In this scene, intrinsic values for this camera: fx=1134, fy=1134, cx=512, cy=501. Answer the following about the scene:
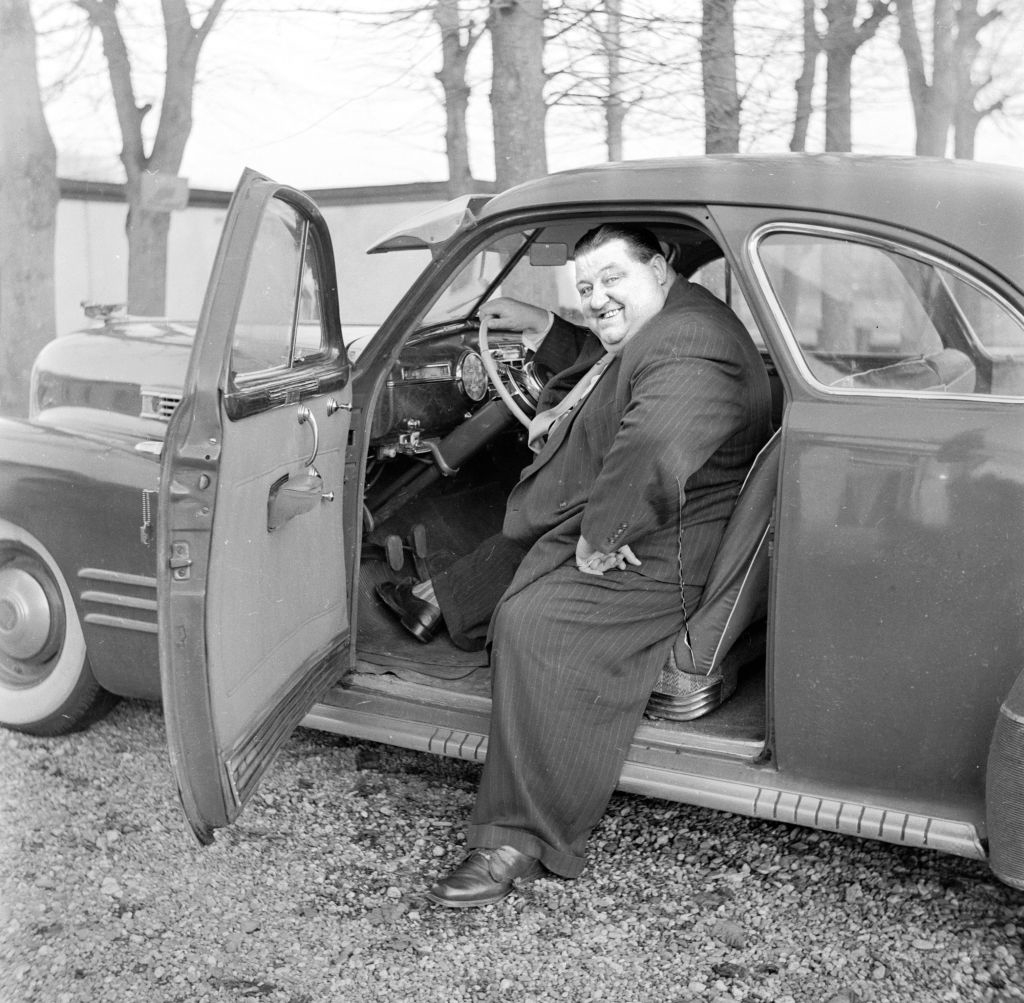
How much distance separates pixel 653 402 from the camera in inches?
109

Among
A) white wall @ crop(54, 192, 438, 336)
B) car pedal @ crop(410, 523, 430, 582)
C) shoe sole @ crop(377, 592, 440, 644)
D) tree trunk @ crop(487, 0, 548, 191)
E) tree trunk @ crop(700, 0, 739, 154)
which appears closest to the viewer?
shoe sole @ crop(377, 592, 440, 644)

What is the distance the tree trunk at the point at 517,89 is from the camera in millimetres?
6211

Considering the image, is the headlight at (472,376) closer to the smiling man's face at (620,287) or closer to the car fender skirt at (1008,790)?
the smiling man's face at (620,287)

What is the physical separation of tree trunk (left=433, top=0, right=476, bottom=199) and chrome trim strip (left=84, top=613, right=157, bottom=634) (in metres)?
4.73

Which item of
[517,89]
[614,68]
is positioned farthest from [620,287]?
[614,68]

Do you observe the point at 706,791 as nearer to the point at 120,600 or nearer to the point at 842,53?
the point at 120,600

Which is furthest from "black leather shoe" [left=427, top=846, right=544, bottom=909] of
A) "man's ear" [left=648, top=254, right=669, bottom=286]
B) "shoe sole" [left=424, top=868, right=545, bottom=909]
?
"man's ear" [left=648, top=254, right=669, bottom=286]

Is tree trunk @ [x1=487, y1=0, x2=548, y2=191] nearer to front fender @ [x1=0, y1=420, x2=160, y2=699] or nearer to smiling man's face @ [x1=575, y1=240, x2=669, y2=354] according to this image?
smiling man's face @ [x1=575, y1=240, x2=669, y2=354]

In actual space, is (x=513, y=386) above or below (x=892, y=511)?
above

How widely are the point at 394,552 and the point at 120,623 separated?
1013 millimetres

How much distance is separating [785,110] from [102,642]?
5622mm

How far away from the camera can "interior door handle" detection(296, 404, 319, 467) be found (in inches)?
113

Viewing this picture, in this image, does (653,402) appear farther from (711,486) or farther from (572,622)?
(572,622)

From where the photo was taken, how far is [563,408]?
11.0 feet
